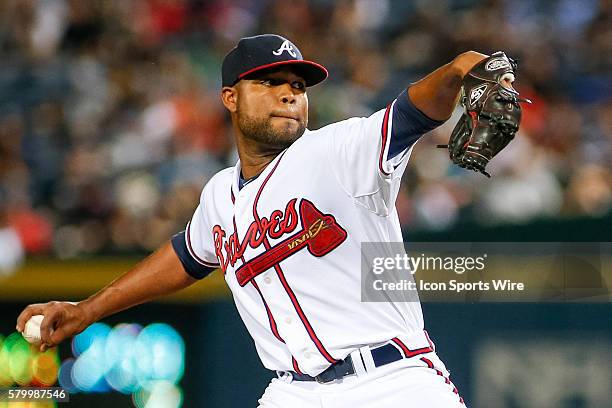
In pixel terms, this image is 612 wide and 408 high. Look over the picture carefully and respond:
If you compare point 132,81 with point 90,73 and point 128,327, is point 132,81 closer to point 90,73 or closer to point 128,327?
point 90,73

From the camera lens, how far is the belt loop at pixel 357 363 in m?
2.78

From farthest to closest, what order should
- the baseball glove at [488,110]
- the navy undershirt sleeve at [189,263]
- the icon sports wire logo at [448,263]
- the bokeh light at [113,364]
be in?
the bokeh light at [113,364] < the icon sports wire logo at [448,263] < the navy undershirt sleeve at [189,263] < the baseball glove at [488,110]

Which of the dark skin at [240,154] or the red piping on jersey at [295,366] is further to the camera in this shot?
the dark skin at [240,154]

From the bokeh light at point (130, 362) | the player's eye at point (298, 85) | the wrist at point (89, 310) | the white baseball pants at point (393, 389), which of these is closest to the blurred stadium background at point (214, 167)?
the bokeh light at point (130, 362)

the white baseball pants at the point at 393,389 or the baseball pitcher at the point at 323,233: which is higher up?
the baseball pitcher at the point at 323,233

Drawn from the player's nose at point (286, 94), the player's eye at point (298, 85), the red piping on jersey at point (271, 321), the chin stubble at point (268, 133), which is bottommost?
the red piping on jersey at point (271, 321)

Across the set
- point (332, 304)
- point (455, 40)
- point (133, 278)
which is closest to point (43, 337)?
point (133, 278)

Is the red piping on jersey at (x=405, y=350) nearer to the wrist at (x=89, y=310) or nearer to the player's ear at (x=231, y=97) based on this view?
the player's ear at (x=231, y=97)

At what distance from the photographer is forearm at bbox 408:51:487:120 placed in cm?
→ 238

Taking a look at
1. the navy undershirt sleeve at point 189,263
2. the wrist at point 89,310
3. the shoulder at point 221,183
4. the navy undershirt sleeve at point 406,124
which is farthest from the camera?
the navy undershirt sleeve at point 189,263

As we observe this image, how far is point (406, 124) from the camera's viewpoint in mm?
2521

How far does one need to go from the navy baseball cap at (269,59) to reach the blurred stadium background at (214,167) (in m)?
1.38

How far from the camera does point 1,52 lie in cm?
785

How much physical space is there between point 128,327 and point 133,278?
1.14 m
